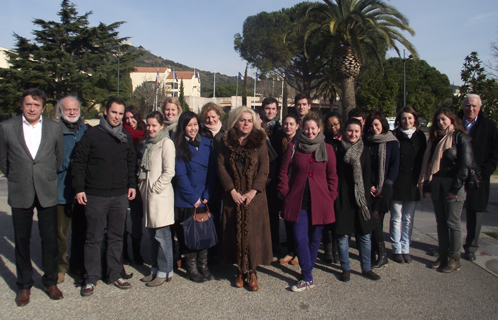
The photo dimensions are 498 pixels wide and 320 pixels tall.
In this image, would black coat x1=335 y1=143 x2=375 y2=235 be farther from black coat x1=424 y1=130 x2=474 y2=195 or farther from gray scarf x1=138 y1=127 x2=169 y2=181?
gray scarf x1=138 y1=127 x2=169 y2=181

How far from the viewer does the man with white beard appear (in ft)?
12.0

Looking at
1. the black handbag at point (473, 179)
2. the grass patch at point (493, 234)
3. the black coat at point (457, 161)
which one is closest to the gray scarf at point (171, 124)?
the black coat at point (457, 161)

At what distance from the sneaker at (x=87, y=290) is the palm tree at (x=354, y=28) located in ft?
45.2

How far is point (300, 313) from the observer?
312 cm

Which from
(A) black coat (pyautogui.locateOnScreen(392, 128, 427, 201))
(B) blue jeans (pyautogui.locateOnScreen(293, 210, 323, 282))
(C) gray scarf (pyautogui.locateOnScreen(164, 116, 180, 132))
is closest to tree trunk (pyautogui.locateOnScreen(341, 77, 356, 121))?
(A) black coat (pyautogui.locateOnScreen(392, 128, 427, 201))

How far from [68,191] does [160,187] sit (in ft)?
3.28

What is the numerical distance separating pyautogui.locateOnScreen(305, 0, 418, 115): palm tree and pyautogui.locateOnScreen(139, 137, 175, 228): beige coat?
12.8m

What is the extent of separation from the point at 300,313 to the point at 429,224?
152 inches

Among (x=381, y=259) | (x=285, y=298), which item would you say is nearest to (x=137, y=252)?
(x=285, y=298)

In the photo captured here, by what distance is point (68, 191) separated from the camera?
12.2ft

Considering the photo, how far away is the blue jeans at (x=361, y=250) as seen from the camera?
12.6 ft

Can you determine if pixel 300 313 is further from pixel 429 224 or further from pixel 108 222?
pixel 429 224

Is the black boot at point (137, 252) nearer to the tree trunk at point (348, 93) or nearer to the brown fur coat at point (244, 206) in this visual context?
the brown fur coat at point (244, 206)

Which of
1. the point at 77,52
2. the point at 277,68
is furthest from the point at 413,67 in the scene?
the point at 77,52
